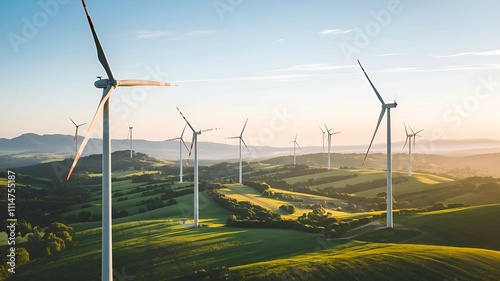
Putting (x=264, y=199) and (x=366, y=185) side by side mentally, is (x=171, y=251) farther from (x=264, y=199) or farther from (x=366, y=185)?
(x=366, y=185)

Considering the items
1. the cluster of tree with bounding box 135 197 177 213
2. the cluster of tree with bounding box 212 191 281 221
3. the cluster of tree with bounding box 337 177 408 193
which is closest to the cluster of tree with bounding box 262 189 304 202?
the cluster of tree with bounding box 212 191 281 221

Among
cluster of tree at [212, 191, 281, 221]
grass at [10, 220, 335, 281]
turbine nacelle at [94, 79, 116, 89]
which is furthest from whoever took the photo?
cluster of tree at [212, 191, 281, 221]

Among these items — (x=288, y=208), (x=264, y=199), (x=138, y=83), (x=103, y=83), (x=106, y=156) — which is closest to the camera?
(x=106, y=156)

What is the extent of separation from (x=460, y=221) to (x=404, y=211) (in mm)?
16367

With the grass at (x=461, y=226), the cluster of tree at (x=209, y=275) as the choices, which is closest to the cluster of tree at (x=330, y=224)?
the grass at (x=461, y=226)

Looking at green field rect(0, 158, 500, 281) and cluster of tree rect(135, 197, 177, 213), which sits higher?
green field rect(0, 158, 500, 281)

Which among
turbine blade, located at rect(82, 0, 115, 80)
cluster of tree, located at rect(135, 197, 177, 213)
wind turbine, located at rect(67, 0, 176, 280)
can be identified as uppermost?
turbine blade, located at rect(82, 0, 115, 80)

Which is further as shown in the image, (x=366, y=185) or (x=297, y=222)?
(x=366, y=185)

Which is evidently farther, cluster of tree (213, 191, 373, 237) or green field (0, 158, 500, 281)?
cluster of tree (213, 191, 373, 237)

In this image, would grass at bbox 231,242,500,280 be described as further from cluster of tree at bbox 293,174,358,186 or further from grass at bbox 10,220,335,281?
cluster of tree at bbox 293,174,358,186

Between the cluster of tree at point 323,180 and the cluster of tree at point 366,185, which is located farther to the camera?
the cluster of tree at point 323,180

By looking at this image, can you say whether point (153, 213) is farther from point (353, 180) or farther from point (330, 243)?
point (353, 180)

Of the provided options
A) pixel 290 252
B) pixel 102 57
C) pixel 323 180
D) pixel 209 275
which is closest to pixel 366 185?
pixel 323 180

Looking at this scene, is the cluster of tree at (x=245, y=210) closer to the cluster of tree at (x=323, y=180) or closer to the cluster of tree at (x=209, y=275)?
the cluster of tree at (x=209, y=275)
